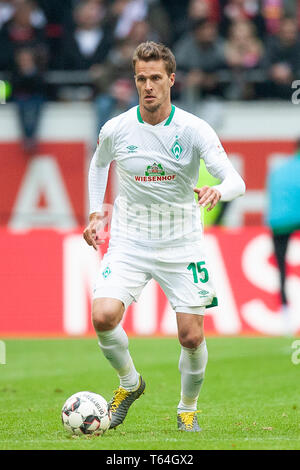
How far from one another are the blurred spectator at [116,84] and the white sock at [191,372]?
9.38 meters

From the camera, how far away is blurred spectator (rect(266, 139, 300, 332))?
42.7ft

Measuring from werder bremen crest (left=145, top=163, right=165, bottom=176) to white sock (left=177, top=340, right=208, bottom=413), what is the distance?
4.22 feet

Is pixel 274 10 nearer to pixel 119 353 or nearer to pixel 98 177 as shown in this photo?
pixel 98 177

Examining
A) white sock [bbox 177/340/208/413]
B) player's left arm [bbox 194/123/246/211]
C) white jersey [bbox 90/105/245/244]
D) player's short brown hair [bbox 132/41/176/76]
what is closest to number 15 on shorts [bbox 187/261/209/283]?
white jersey [bbox 90/105/245/244]

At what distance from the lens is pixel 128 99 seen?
16.3 meters

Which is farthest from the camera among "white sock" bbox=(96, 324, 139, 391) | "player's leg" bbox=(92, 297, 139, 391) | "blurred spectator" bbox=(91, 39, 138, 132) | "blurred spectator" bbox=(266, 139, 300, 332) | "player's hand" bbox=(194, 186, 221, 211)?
"blurred spectator" bbox=(91, 39, 138, 132)

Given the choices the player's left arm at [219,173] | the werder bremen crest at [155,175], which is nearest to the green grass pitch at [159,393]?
the player's left arm at [219,173]

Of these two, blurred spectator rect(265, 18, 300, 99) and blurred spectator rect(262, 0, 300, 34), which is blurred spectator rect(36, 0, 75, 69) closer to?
blurred spectator rect(262, 0, 300, 34)

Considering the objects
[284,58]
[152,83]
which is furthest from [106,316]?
[284,58]

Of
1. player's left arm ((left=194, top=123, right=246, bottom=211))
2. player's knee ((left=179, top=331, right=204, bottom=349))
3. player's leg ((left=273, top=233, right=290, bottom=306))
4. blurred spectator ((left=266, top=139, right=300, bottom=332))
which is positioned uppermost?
player's left arm ((left=194, top=123, right=246, bottom=211))

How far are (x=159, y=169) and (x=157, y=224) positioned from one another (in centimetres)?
42

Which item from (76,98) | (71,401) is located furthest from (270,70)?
(71,401)

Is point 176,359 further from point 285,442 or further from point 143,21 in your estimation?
point 143,21

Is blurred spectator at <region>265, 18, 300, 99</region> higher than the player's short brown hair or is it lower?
lower
